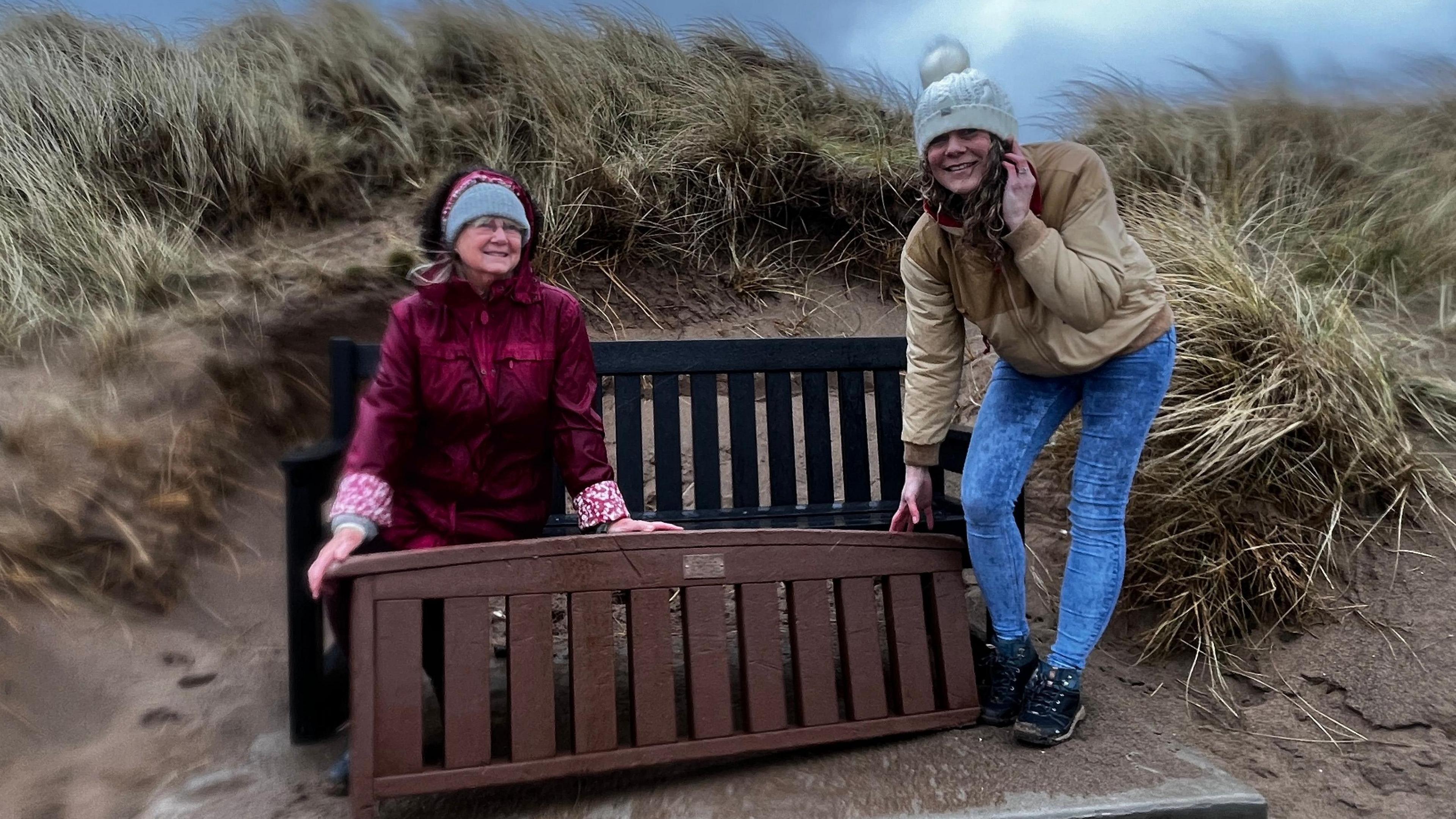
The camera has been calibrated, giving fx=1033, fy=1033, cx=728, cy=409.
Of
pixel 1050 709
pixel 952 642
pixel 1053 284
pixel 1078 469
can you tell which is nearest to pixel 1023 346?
pixel 1053 284

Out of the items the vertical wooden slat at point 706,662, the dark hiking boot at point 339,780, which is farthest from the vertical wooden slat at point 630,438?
the dark hiking boot at point 339,780

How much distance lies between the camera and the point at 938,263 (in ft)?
8.89

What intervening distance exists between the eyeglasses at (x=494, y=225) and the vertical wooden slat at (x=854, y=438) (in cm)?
142

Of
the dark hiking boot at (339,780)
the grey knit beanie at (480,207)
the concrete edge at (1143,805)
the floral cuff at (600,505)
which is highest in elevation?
the grey knit beanie at (480,207)

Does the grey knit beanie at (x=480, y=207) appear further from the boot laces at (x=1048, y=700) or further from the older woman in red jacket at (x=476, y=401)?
the boot laces at (x=1048, y=700)

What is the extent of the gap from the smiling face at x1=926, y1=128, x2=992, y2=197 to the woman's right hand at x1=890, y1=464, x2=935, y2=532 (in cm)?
81

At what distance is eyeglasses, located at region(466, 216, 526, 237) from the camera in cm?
248

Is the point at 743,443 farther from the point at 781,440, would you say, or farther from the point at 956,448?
the point at 956,448

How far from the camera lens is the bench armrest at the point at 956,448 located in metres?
3.20

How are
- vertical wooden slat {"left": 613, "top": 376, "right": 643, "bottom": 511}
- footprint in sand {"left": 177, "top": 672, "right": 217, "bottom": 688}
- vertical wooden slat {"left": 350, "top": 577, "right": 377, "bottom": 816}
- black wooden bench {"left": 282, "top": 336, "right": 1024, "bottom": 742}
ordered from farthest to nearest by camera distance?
vertical wooden slat {"left": 613, "top": 376, "right": 643, "bottom": 511} → black wooden bench {"left": 282, "top": 336, "right": 1024, "bottom": 742} → footprint in sand {"left": 177, "top": 672, "right": 217, "bottom": 688} → vertical wooden slat {"left": 350, "top": 577, "right": 377, "bottom": 816}

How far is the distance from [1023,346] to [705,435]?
1.22 metres

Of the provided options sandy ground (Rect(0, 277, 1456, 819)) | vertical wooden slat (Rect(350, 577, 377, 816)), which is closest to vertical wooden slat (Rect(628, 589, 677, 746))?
sandy ground (Rect(0, 277, 1456, 819))

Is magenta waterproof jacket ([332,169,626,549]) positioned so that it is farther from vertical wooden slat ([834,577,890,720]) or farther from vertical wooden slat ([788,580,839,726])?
vertical wooden slat ([834,577,890,720])

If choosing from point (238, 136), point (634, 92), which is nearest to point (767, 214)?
point (634, 92)
